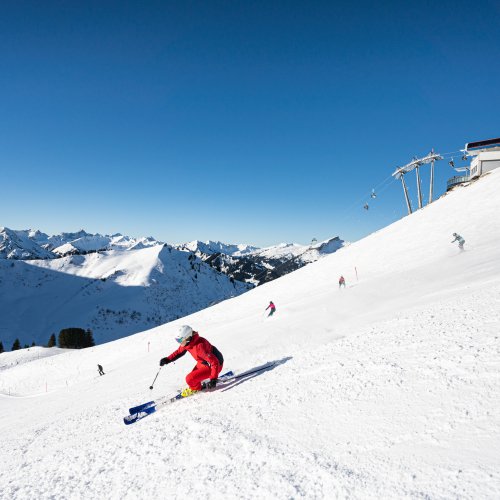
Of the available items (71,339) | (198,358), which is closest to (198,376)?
(198,358)

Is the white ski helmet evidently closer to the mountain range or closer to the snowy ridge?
the mountain range

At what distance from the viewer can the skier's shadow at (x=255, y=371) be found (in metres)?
8.12

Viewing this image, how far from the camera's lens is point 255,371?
9016 mm

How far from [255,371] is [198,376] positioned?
5.99ft

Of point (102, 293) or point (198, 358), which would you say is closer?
point (198, 358)

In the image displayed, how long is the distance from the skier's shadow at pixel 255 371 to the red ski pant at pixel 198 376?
0.56 m

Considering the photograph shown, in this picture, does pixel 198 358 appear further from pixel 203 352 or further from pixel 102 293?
pixel 102 293

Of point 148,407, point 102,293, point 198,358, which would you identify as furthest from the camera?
point 102,293

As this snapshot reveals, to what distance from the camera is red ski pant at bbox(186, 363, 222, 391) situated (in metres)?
7.89

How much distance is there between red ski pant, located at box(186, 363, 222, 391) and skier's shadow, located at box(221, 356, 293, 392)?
559 millimetres

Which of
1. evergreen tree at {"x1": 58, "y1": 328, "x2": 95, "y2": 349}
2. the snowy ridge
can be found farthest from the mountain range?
evergreen tree at {"x1": 58, "y1": 328, "x2": 95, "y2": 349}

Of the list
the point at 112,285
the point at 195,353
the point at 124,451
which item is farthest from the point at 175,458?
the point at 112,285

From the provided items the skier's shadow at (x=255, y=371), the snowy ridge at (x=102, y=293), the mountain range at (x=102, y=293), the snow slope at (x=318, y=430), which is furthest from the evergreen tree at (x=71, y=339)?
the skier's shadow at (x=255, y=371)

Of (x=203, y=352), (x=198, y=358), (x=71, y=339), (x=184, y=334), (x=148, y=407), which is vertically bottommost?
(x=71, y=339)
